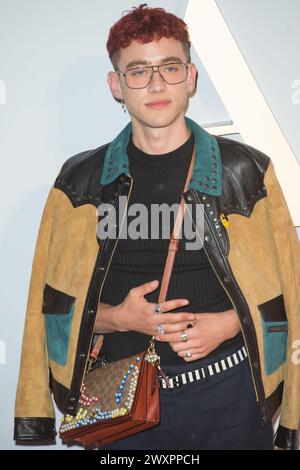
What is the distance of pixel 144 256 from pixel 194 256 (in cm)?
18

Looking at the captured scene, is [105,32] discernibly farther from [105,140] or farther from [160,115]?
[160,115]

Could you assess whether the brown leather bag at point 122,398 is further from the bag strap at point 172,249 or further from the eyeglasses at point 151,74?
the eyeglasses at point 151,74

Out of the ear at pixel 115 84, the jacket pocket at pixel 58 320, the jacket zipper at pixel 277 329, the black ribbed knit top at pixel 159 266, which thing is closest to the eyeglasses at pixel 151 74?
the ear at pixel 115 84

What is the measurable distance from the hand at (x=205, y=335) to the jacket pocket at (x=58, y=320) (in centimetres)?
37

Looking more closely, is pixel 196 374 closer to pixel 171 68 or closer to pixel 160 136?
pixel 160 136

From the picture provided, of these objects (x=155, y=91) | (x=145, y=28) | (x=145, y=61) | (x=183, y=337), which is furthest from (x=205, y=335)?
(x=145, y=28)

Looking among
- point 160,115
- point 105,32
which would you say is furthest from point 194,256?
point 105,32

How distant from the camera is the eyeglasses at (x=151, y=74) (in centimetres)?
234

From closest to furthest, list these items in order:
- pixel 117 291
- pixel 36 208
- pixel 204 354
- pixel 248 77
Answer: pixel 204 354
pixel 117 291
pixel 248 77
pixel 36 208

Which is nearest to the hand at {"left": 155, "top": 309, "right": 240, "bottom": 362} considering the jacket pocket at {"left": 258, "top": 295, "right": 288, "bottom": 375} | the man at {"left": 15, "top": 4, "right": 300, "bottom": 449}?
the man at {"left": 15, "top": 4, "right": 300, "bottom": 449}

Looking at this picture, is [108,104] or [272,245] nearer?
[272,245]

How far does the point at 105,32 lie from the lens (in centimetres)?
281

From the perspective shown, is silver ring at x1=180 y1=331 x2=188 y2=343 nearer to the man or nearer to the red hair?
the man

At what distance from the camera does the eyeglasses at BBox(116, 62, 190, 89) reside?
7.69 ft
